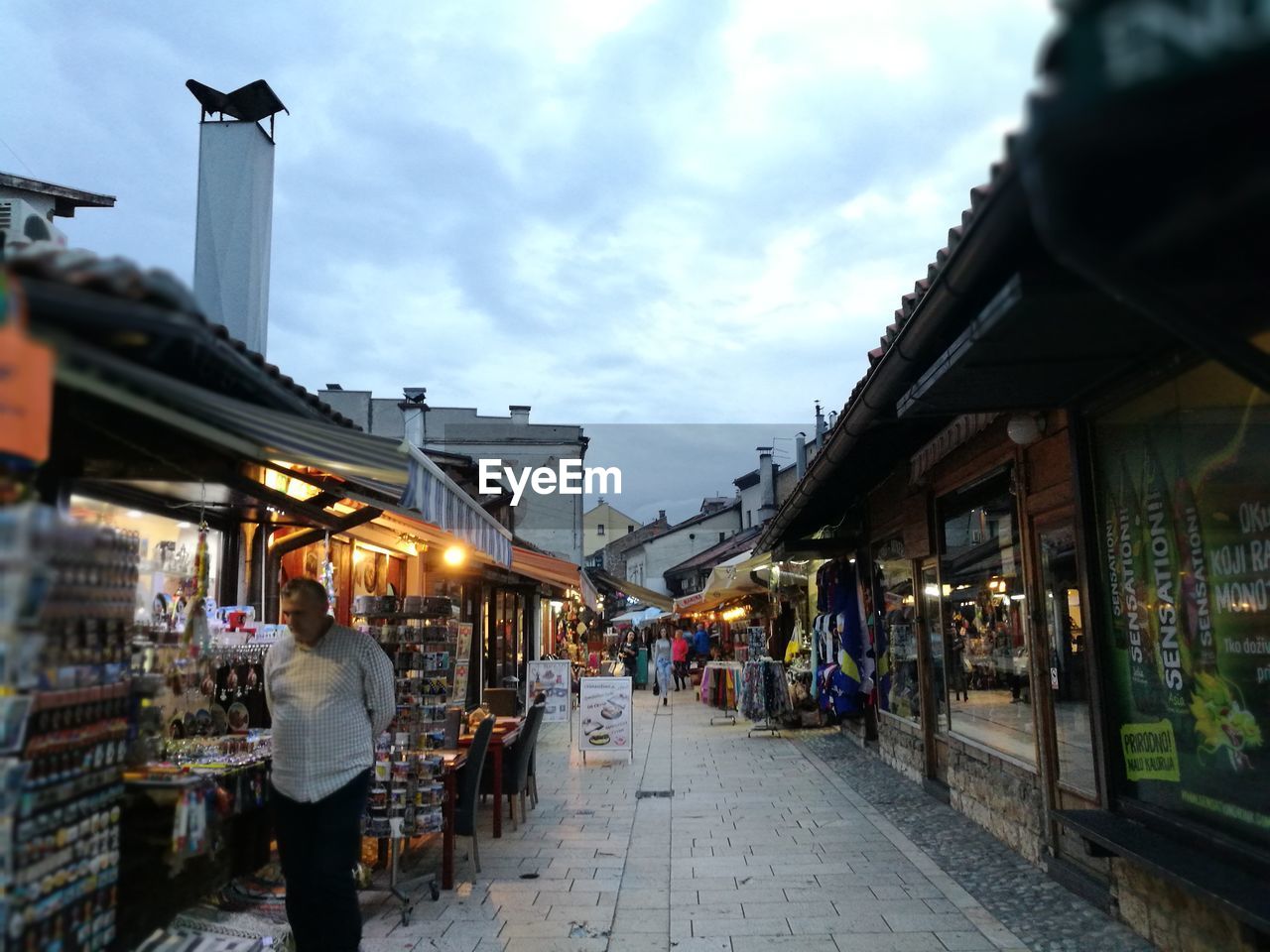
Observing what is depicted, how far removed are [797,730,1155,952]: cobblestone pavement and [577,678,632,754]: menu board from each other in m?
3.27

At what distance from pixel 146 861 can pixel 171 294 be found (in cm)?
250

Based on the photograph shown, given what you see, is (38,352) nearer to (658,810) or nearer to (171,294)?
(171,294)

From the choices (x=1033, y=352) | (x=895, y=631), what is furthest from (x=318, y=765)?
(x=895, y=631)

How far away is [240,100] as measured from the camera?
31.2 ft

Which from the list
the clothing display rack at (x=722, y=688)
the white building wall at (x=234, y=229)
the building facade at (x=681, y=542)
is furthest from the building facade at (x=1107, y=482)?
the building facade at (x=681, y=542)

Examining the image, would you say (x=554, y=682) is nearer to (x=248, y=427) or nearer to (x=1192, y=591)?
(x=1192, y=591)

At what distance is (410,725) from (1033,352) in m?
4.63

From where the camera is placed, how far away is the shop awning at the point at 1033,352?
3.37 meters

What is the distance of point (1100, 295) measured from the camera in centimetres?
332

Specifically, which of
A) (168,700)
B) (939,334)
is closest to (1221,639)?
(939,334)

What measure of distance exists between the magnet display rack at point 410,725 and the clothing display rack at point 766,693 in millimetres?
9943

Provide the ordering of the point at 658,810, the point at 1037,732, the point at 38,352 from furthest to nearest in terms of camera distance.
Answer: the point at 658,810 → the point at 1037,732 → the point at 38,352

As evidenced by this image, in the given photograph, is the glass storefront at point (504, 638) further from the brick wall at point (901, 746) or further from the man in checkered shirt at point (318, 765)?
the man in checkered shirt at point (318, 765)

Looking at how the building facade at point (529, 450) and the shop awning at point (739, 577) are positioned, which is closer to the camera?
the shop awning at point (739, 577)
